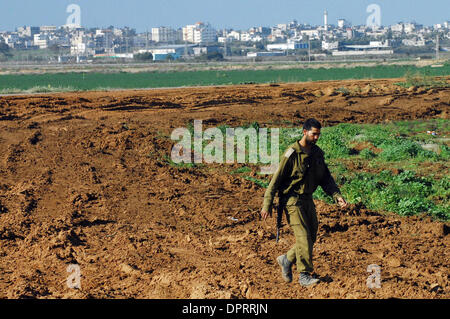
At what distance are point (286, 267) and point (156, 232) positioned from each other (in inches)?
135

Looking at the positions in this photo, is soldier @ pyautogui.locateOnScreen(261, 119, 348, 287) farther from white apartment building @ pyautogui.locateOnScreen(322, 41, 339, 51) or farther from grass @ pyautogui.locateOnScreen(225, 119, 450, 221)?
white apartment building @ pyautogui.locateOnScreen(322, 41, 339, 51)

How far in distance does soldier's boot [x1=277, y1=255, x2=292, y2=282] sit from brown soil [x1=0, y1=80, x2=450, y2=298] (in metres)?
0.16

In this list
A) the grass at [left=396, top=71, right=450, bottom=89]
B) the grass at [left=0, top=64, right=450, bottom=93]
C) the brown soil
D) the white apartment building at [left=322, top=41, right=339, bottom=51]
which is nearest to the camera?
the brown soil

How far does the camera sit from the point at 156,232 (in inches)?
435

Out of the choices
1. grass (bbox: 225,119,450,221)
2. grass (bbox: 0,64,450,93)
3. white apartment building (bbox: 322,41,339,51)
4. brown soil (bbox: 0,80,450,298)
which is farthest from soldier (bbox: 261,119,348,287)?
white apartment building (bbox: 322,41,339,51)

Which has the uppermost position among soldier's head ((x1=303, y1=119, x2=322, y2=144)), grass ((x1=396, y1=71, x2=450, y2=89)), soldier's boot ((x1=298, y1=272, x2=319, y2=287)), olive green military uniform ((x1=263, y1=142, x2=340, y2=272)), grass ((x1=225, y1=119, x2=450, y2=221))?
soldier's head ((x1=303, y1=119, x2=322, y2=144))

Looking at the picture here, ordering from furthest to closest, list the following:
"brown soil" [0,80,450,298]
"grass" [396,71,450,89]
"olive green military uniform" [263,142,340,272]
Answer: "grass" [396,71,450,89]
"brown soil" [0,80,450,298]
"olive green military uniform" [263,142,340,272]

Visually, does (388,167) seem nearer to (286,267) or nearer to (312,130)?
(286,267)

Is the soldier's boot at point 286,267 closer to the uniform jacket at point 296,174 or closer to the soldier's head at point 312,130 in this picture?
the uniform jacket at point 296,174

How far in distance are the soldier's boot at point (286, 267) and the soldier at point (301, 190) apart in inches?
4.5

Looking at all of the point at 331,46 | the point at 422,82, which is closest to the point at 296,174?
the point at 422,82

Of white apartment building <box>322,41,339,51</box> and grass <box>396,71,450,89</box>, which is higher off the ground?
white apartment building <box>322,41,339,51</box>

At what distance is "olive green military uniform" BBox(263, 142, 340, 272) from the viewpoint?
7.75 meters
